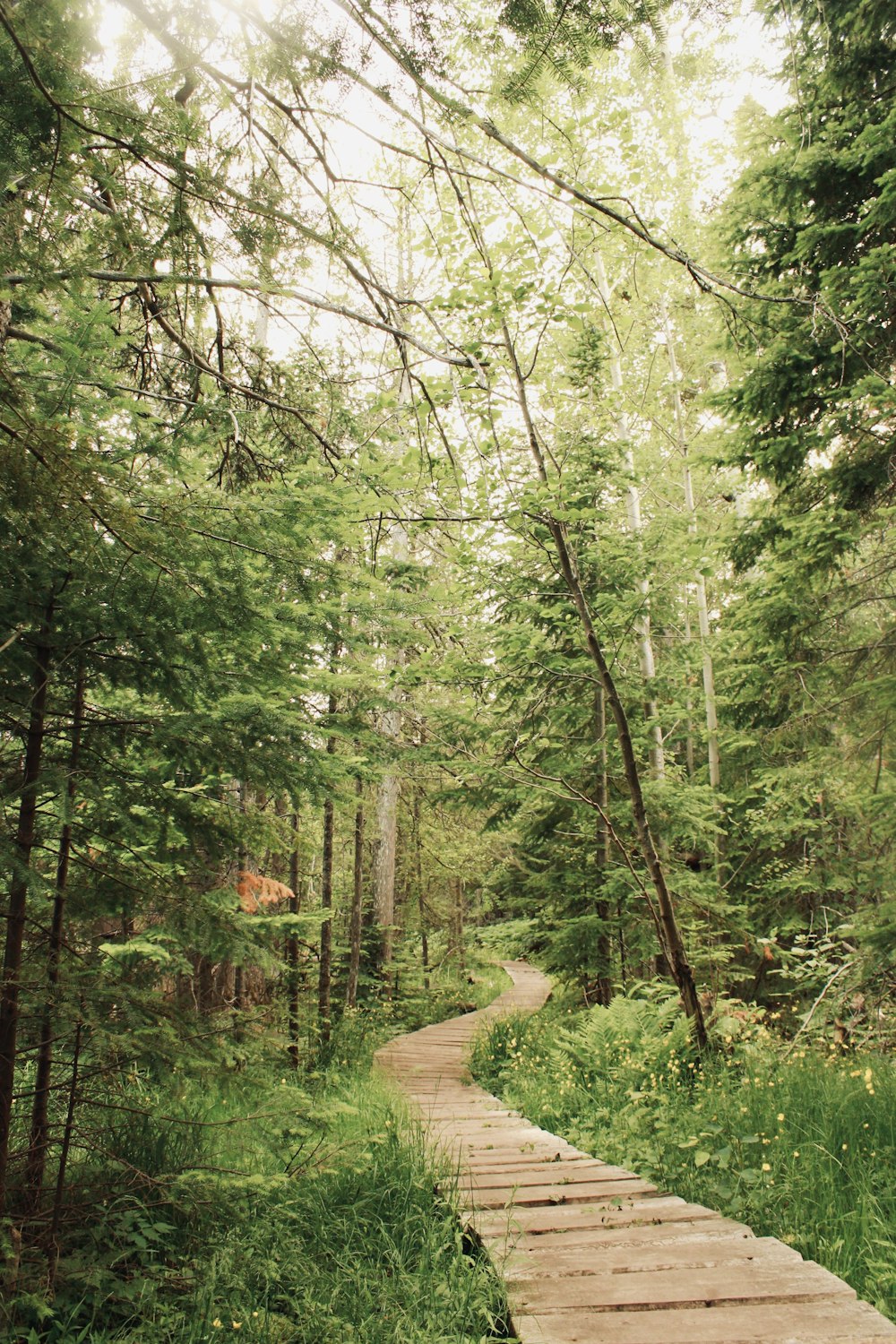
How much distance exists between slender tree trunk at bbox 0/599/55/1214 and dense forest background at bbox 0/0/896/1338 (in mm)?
15

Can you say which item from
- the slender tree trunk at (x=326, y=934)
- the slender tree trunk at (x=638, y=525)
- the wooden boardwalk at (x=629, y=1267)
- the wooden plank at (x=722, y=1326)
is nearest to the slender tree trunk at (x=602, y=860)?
the slender tree trunk at (x=638, y=525)

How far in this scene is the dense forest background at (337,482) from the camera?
2.67 metres

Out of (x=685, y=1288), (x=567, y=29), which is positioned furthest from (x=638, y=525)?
(x=685, y=1288)

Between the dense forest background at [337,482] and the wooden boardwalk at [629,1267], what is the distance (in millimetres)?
1437

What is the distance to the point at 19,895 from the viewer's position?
275 centimetres

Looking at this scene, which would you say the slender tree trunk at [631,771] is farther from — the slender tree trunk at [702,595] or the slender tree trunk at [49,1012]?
the slender tree trunk at [702,595]

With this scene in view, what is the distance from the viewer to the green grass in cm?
323

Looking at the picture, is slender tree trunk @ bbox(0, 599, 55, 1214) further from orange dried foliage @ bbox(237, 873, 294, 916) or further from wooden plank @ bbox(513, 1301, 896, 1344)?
orange dried foliage @ bbox(237, 873, 294, 916)

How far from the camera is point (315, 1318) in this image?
8.76ft

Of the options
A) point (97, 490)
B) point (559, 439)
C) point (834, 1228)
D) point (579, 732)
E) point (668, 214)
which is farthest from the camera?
point (668, 214)

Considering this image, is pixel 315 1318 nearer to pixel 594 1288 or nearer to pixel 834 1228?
pixel 594 1288

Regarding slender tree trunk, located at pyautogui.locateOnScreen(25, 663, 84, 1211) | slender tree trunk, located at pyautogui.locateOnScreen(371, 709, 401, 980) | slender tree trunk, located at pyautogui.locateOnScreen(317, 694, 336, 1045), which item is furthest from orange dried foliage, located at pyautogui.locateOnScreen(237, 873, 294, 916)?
slender tree trunk, located at pyautogui.locateOnScreen(371, 709, 401, 980)

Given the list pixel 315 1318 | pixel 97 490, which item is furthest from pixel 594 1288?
pixel 97 490

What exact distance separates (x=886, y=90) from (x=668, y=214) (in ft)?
27.6
